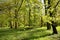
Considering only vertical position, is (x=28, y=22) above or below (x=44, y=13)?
below

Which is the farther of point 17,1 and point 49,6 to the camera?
point 17,1

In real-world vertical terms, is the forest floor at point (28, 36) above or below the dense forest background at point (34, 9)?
below

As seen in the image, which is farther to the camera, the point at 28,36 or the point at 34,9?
the point at 34,9

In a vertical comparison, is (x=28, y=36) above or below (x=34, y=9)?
below

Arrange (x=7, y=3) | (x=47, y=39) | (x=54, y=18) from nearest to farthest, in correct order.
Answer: (x=47, y=39)
(x=54, y=18)
(x=7, y=3)

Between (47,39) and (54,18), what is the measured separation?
198 centimetres

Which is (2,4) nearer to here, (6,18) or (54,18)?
(6,18)

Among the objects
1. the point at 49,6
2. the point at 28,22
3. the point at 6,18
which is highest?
the point at 49,6

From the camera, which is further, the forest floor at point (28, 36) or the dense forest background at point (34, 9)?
the dense forest background at point (34, 9)

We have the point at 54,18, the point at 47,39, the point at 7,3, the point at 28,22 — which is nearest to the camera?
the point at 47,39

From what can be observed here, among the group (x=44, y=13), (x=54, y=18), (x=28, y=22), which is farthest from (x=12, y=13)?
(x=28, y=22)

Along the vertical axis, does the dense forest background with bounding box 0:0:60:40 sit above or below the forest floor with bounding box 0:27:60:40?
above

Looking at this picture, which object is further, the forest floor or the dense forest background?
the dense forest background

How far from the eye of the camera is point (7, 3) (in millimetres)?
17078
